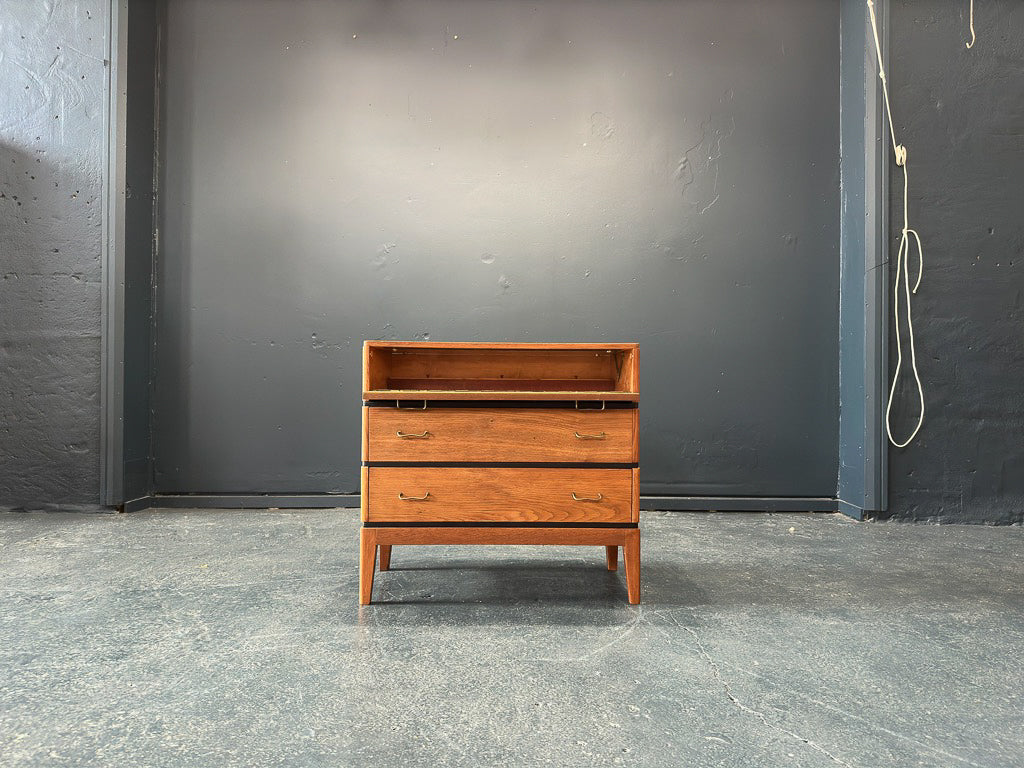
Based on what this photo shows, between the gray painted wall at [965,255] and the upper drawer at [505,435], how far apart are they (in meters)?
2.19

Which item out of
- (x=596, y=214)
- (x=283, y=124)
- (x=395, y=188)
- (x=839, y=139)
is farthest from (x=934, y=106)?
(x=283, y=124)

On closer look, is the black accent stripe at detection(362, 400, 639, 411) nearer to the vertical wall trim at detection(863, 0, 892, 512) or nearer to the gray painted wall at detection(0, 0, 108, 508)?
the vertical wall trim at detection(863, 0, 892, 512)

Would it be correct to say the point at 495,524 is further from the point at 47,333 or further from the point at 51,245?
the point at 51,245

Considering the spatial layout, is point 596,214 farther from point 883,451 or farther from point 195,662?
point 195,662

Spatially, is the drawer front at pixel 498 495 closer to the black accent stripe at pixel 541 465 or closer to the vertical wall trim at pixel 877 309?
the black accent stripe at pixel 541 465

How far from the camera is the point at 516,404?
187 centimetres

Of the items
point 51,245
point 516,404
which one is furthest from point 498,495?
point 51,245

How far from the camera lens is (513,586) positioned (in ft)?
6.79

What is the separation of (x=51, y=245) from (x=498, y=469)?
3.10 meters

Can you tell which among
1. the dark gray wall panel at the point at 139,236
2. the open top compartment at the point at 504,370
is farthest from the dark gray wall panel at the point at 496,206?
the open top compartment at the point at 504,370

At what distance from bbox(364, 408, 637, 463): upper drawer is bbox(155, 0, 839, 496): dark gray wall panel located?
164cm

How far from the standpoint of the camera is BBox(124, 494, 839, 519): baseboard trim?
3.41m

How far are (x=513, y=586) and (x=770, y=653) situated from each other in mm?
858

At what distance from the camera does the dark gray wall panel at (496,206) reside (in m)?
3.47
